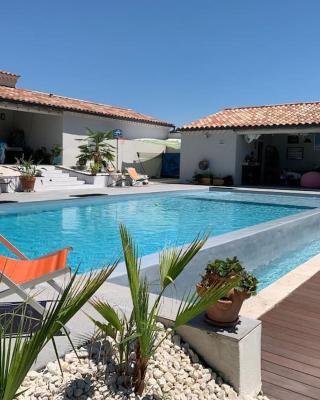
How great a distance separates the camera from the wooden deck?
2990 mm

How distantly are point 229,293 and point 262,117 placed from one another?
840 inches

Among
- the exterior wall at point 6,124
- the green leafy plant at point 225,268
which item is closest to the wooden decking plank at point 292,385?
the green leafy plant at point 225,268

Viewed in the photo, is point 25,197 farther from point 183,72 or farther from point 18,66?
point 183,72

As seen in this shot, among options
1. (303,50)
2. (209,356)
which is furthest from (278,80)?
(209,356)

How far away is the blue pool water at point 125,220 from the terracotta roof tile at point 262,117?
5052 mm

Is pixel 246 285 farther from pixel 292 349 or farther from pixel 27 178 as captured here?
pixel 27 178

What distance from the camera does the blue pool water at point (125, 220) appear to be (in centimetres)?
898

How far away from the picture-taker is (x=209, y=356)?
2.95 meters

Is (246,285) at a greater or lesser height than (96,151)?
lesser

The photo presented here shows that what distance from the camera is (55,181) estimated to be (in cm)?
1777

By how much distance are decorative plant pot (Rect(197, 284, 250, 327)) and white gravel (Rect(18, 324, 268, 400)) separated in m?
0.32

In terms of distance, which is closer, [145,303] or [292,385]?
[145,303]

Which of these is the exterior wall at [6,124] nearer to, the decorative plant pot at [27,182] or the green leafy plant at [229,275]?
the decorative plant pot at [27,182]

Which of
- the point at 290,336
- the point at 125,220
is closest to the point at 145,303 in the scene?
the point at 290,336
